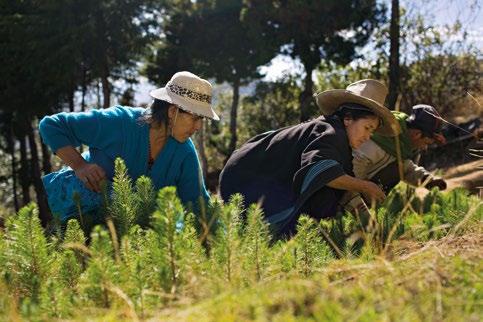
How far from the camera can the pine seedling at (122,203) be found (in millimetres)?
2191

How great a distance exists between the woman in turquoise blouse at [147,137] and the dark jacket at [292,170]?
52cm

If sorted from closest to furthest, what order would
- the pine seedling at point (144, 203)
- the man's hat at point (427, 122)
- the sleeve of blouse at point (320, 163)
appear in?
the pine seedling at point (144, 203)
the sleeve of blouse at point (320, 163)
the man's hat at point (427, 122)

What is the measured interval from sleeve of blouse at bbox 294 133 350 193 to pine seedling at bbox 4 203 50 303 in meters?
1.81

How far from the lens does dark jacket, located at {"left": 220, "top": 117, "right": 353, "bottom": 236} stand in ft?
10.7

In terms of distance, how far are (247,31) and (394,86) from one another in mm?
11130

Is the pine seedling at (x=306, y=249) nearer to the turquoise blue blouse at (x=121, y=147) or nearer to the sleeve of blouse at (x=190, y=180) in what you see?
the turquoise blue blouse at (x=121, y=147)

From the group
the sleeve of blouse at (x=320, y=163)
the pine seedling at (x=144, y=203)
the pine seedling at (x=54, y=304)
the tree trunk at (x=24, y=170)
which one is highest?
the tree trunk at (x=24, y=170)

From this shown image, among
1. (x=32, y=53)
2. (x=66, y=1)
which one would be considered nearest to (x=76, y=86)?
(x=32, y=53)

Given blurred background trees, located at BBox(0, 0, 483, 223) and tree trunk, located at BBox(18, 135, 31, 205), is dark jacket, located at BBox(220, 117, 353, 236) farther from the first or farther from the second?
tree trunk, located at BBox(18, 135, 31, 205)

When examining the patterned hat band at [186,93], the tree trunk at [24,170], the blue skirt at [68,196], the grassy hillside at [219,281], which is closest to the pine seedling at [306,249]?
the grassy hillside at [219,281]

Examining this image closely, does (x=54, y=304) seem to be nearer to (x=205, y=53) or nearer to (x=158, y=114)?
(x=158, y=114)

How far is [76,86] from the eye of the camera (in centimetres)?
2309

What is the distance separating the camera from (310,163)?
326 cm

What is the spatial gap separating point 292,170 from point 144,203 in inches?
60.7
